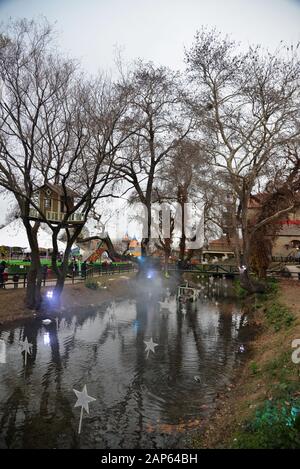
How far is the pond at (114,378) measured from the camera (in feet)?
24.5

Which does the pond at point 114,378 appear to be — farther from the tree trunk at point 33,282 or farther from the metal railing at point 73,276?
the metal railing at point 73,276

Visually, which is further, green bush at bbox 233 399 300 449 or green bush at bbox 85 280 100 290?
green bush at bbox 85 280 100 290

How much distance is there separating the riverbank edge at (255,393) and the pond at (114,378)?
0.43 m

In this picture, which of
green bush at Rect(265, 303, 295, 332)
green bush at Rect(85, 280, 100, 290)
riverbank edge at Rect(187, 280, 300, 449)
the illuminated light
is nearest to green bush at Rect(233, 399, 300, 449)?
riverbank edge at Rect(187, 280, 300, 449)

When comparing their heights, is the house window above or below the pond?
above

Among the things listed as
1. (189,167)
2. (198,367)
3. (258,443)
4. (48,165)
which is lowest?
(198,367)

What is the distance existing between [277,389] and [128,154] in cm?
2167

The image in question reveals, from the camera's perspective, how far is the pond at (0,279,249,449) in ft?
24.5

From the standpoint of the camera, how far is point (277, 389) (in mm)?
7688

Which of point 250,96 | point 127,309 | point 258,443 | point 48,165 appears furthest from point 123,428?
point 250,96

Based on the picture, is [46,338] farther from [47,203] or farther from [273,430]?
[47,203]

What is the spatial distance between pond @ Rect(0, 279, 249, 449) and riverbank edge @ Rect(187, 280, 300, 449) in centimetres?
43

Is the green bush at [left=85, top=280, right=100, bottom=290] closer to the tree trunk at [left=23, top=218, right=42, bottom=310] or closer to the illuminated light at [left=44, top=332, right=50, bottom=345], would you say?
the tree trunk at [left=23, top=218, right=42, bottom=310]

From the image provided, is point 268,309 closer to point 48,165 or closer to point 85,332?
point 85,332
